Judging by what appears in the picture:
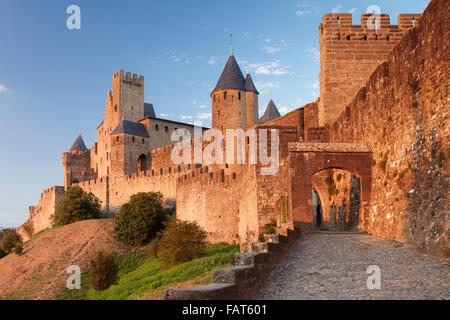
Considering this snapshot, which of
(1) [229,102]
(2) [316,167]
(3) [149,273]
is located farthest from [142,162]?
(2) [316,167]

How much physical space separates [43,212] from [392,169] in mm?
60178

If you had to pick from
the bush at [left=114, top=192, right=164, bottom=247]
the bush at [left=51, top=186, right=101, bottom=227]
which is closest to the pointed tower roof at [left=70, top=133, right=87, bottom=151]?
the bush at [left=51, top=186, right=101, bottom=227]

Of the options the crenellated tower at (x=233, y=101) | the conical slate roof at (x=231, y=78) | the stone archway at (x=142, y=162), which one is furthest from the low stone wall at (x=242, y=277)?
the stone archway at (x=142, y=162)

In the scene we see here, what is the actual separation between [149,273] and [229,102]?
896 inches

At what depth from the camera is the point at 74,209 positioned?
1779 inches

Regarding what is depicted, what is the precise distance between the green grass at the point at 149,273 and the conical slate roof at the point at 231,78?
780 inches

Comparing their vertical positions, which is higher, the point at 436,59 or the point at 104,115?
the point at 104,115

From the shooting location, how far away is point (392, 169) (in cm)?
1212

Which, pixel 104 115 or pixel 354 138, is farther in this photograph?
pixel 104 115

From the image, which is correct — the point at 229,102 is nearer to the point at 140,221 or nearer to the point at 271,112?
Result: the point at 271,112

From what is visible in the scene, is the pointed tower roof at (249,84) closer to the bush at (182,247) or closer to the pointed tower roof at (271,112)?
the pointed tower roof at (271,112)

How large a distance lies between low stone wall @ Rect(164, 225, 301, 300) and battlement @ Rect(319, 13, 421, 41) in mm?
12577
